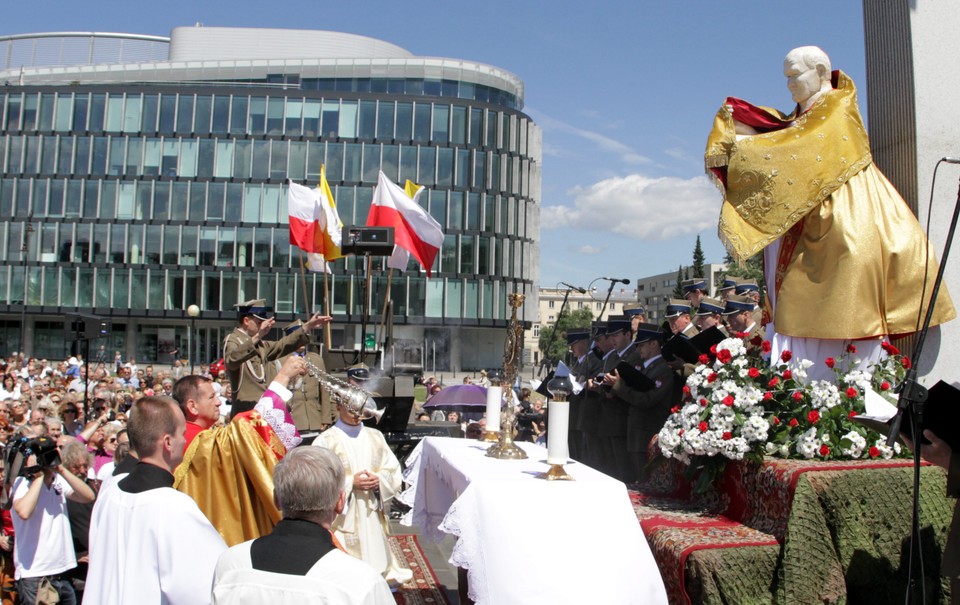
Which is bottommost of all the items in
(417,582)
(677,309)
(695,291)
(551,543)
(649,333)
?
(417,582)

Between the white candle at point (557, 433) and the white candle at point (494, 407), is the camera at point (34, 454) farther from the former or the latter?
the white candle at point (557, 433)

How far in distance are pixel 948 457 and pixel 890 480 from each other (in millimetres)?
1124

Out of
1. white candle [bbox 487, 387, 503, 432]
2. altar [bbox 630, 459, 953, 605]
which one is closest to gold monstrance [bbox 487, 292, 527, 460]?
white candle [bbox 487, 387, 503, 432]

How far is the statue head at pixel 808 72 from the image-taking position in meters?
6.22

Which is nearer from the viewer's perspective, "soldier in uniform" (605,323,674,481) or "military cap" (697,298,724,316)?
"soldier in uniform" (605,323,674,481)

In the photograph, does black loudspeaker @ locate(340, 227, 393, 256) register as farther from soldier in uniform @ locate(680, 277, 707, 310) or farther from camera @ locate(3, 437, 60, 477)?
camera @ locate(3, 437, 60, 477)

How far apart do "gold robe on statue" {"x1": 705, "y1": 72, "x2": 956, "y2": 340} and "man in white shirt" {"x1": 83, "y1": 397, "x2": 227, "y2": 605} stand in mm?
3986

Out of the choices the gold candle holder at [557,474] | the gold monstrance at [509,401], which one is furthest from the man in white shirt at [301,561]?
the gold monstrance at [509,401]

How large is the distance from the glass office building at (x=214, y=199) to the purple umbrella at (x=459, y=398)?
32.8 meters

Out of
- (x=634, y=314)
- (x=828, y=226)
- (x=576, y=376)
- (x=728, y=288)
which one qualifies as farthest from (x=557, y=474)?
(x=634, y=314)

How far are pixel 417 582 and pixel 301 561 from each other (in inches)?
177

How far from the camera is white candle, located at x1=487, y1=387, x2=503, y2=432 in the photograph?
223 inches

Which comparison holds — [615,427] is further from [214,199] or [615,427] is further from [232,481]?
[214,199]

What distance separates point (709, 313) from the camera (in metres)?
7.90
